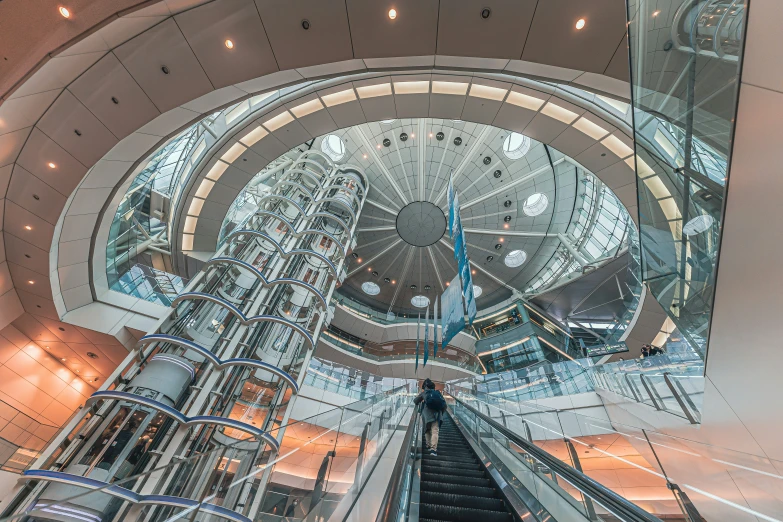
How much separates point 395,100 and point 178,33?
7065 mm

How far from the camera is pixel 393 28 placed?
6.88 meters

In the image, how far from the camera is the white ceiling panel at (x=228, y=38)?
6.80 m

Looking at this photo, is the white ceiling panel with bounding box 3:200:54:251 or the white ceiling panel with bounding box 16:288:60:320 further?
the white ceiling panel with bounding box 16:288:60:320

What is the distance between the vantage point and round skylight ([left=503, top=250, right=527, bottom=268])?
93.6ft

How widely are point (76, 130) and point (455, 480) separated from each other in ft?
38.3

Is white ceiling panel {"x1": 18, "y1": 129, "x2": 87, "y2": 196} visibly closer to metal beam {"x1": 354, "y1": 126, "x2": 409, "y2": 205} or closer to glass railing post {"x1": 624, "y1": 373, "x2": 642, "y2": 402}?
metal beam {"x1": 354, "y1": 126, "x2": 409, "y2": 205}

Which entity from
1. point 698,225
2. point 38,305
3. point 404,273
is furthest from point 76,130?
point 404,273

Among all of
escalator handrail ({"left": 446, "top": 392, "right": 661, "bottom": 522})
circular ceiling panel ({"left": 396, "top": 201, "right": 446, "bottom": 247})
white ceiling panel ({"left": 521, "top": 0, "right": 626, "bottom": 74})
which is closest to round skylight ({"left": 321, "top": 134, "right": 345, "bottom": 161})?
circular ceiling panel ({"left": 396, "top": 201, "right": 446, "bottom": 247})

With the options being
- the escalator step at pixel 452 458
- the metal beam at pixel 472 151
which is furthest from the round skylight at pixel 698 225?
the metal beam at pixel 472 151

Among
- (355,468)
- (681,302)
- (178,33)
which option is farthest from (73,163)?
(681,302)

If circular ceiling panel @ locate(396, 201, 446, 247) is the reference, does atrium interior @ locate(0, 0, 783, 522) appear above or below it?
below

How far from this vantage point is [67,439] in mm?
8523

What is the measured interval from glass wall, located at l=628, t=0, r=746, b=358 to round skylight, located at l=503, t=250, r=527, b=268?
24.8 m

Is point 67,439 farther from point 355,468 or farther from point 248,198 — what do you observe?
point 248,198
